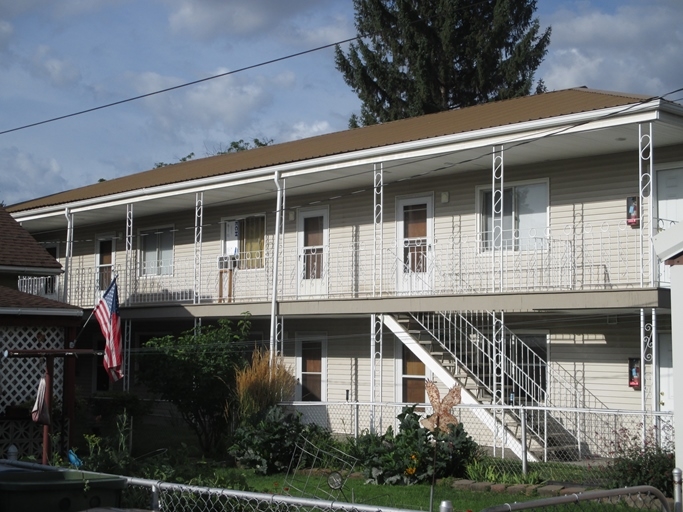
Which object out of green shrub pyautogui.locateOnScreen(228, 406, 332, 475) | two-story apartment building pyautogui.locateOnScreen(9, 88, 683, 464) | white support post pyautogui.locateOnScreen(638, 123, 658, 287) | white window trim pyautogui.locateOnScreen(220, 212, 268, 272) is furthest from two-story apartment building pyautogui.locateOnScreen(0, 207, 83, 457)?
white support post pyautogui.locateOnScreen(638, 123, 658, 287)

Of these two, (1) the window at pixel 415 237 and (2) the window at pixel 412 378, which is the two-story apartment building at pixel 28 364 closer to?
(1) the window at pixel 415 237

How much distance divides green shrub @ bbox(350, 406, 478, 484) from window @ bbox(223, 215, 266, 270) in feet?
30.8

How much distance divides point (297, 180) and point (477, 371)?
6.08 metres

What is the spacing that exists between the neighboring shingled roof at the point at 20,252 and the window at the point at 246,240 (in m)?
4.17

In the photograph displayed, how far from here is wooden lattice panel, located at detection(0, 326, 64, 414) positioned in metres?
16.8

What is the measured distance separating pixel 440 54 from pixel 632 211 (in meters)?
22.0

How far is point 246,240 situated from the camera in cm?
2361

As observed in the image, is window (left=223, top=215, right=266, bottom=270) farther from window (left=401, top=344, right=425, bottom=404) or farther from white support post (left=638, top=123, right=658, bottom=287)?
white support post (left=638, top=123, right=658, bottom=287)

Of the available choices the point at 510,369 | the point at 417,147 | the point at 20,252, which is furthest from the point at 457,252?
the point at 20,252

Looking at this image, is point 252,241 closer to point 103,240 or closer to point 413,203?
point 413,203

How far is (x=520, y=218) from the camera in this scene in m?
18.3

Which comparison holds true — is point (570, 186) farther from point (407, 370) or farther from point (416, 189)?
point (407, 370)

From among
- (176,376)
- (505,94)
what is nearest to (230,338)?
(176,376)

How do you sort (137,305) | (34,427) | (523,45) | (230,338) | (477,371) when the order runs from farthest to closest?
(523,45) → (137,305) → (230,338) → (477,371) → (34,427)
